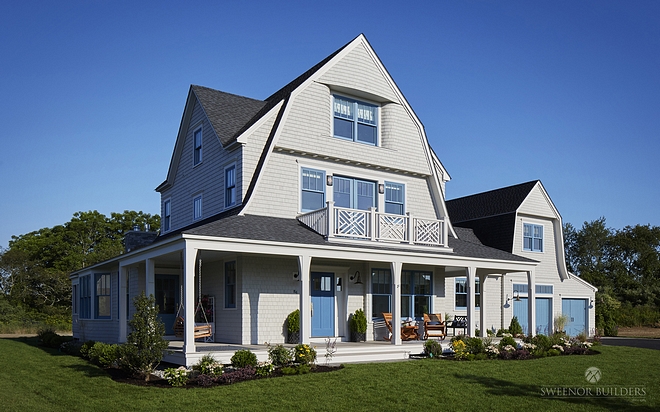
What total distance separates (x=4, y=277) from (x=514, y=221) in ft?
132

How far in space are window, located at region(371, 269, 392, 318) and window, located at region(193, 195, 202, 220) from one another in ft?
22.2

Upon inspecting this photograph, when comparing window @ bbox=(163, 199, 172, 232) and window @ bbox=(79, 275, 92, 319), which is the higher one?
window @ bbox=(163, 199, 172, 232)

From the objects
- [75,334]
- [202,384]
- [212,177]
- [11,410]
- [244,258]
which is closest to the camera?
[11,410]

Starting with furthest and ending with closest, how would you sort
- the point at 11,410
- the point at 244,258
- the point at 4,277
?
the point at 4,277 → the point at 244,258 → the point at 11,410

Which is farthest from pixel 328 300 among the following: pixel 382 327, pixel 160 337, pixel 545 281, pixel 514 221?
pixel 545 281

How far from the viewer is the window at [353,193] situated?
20.6 m

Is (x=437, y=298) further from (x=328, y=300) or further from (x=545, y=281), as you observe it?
(x=545, y=281)

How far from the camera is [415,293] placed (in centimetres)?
2191

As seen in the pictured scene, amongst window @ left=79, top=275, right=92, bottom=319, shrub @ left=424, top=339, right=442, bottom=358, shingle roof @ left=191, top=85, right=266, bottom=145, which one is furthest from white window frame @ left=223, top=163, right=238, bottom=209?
window @ left=79, top=275, right=92, bottom=319

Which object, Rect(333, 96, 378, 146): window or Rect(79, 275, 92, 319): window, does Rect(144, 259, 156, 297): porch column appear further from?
Rect(79, 275, 92, 319): window

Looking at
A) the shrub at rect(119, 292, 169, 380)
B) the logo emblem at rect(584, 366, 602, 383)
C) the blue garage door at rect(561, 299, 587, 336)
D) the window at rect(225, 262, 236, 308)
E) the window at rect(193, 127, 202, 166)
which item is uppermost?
the window at rect(193, 127, 202, 166)

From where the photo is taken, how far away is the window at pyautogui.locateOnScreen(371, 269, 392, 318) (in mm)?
20719

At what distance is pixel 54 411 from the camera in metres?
10.9

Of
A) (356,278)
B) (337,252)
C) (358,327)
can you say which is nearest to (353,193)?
(356,278)
